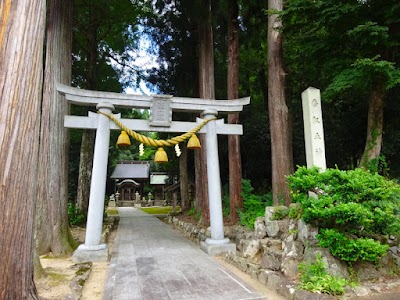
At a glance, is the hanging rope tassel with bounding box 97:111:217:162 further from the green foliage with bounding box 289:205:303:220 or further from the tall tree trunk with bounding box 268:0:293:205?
the green foliage with bounding box 289:205:303:220

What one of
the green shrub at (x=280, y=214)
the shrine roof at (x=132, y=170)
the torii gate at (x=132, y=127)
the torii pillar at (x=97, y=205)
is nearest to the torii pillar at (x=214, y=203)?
the torii gate at (x=132, y=127)

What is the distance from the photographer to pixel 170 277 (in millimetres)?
4414

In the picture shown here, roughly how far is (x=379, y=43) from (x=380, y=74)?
2.93 ft

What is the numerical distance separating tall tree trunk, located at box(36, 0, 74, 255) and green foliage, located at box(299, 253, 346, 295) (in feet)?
16.8

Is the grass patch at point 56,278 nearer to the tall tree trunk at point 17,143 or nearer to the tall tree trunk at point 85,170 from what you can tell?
the tall tree trunk at point 17,143

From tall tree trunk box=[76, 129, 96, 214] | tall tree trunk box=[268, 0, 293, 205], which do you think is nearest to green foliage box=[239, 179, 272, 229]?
tall tree trunk box=[268, 0, 293, 205]

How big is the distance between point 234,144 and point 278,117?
2.00 metres

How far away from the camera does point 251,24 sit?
Result: 35.9ft

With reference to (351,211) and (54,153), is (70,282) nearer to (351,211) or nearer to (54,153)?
(54,153)

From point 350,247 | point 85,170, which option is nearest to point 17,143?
point 350,247

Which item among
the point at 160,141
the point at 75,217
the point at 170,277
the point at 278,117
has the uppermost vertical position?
the point at 278,117

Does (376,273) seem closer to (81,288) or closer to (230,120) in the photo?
(81,288)

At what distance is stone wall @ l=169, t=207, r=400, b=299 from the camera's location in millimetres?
3809

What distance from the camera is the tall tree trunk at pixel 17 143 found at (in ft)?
8.93
